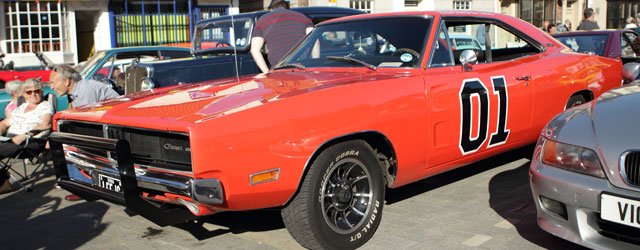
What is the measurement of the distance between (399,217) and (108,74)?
7222mm

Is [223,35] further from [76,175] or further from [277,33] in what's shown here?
[76,175]

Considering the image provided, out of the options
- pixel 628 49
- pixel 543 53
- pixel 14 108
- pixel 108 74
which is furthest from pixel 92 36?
pixel 543 53

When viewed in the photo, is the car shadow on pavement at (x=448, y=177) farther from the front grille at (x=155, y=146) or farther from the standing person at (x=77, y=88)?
the standing person at (x=77, y=88)

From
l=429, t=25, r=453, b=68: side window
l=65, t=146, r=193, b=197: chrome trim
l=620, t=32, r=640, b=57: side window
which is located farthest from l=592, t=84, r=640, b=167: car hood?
l=620, t=32, r=640, b=57: side window

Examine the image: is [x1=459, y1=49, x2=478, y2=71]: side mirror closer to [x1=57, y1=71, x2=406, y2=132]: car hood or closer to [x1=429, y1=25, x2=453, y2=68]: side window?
[x1=429, y1=25, x2=453, y2=68]: side window

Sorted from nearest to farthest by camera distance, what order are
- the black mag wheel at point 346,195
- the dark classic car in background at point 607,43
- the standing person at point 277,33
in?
the black mag wheel at point 346,195 → the standing person at point 277,33 → the dark classic car in background at point 607,43

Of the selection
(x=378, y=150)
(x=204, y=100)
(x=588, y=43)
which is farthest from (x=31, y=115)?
(x=588, y=43)

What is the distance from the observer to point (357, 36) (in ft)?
16.8

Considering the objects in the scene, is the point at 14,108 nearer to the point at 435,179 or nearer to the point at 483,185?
the point at 435,179

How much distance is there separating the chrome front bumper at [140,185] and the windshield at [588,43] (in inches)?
272

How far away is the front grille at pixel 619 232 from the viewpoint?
313cm

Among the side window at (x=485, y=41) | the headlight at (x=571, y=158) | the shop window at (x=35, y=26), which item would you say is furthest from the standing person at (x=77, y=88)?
the shop window at (x=35, y=26)

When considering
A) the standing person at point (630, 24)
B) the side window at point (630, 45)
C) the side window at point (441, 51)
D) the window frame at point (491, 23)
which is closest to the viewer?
the side window at point (441, 51)

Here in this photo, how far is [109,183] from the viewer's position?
384 centimetres
